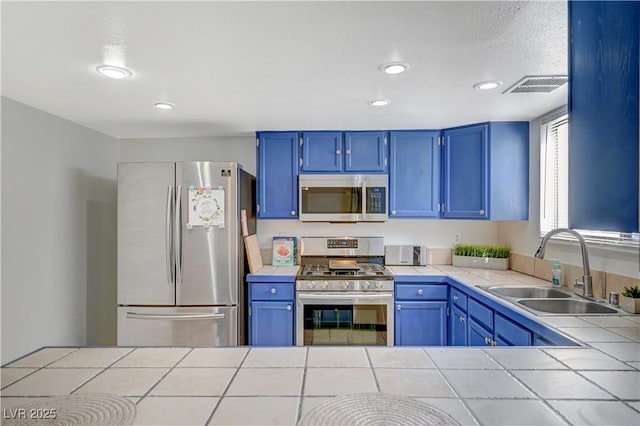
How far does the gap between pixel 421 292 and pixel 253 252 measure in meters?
1.48

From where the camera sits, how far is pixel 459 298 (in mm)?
2666

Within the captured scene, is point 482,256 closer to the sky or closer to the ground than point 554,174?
closer to the ground

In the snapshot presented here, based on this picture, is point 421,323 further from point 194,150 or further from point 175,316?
point 194,150

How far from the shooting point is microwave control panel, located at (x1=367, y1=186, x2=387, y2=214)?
3203 mm

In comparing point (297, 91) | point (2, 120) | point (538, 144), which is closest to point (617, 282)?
point (538, 144)

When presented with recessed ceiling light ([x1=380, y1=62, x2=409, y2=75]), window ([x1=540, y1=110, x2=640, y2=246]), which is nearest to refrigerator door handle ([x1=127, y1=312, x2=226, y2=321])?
recessed ceiling light ([x1=380, y1=62, x2=409, y2=75])

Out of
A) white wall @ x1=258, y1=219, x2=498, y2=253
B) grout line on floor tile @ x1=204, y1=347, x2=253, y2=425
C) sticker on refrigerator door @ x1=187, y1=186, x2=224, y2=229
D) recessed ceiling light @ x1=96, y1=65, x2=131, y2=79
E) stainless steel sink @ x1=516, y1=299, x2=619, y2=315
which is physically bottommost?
stainless steel sink @ x1=516, y1=299, x2=619, y2=315

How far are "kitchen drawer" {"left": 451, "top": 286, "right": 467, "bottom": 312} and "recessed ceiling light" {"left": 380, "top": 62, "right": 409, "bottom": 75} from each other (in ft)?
5.36

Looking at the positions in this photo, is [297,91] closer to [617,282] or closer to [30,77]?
[30,77]

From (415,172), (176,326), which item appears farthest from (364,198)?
(176,326)

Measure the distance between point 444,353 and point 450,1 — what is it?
48.8 inches

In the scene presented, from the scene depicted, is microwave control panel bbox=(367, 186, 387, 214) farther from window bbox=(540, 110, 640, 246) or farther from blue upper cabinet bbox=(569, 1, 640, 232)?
blue upper cabinet bbox=(569, 1, 640, 232)

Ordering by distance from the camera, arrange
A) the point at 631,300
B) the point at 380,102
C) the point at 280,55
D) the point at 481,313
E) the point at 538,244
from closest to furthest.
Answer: the point at 280,55 < the point at 631,300 < the point at 481,313 < the point at 380,102 < the point at 538,244

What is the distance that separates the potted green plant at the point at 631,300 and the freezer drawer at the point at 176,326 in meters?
2.46
